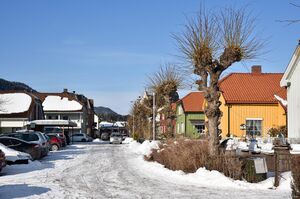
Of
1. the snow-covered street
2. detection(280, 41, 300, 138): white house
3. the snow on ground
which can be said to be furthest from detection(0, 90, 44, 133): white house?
the snow on ground

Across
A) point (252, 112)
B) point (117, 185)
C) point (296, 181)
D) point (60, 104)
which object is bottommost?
point (117, 185)

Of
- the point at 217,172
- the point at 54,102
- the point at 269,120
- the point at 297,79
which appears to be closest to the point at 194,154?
the point at 217,172

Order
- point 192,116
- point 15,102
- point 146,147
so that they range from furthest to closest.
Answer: point 15,102, point 192,116, point 146,147

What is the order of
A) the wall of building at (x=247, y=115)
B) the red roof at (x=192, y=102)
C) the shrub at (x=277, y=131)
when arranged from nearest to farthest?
the shrub at (x=277, y=131) → the wall of building at (x=247, y=115) → the red roof at (x=192, y=102)

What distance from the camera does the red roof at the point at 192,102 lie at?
209 feet

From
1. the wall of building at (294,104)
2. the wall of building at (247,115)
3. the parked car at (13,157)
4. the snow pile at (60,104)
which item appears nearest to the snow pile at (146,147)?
the parked car at (13,157)

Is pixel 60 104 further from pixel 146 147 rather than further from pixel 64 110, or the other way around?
pixel 146 147

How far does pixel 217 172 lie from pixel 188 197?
418 centimetres

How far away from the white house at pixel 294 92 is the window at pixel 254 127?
421 inches

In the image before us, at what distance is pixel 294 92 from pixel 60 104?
198 ft

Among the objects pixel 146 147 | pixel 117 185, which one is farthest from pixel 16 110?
pixel 117 185

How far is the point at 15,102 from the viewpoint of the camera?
69.1 metres

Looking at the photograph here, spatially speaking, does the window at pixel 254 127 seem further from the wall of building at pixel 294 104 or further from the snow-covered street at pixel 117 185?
the snow-covered street at pixel 117 185

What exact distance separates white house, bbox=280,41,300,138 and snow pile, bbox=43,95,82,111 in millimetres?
56652
